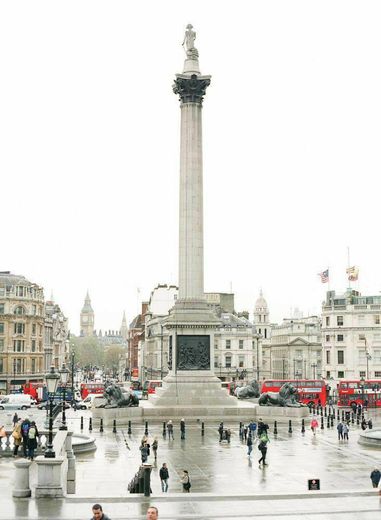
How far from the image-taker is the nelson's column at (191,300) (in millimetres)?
53344

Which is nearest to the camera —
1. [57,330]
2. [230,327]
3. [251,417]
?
[251,417]

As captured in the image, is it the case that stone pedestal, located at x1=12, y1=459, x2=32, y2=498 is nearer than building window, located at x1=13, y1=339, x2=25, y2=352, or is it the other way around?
stone pedestal, located at x1=12, y1=459, x2=32, y2=498

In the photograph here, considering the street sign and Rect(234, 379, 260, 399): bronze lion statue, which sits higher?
Rect(234, 379, 260, 399): bronze lion statue

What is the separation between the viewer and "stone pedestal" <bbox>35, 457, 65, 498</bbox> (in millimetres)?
20641

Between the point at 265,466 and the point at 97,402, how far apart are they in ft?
92.6

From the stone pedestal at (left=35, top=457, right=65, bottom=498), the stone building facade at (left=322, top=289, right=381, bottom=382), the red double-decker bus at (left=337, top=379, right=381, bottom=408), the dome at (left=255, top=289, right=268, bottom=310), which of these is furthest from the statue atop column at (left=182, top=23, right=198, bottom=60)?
the dome at (left=255, top=289, right=268, bottom=310)

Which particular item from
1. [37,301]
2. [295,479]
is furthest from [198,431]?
[37,301]

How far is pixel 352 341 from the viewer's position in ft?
327

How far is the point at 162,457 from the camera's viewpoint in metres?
32.8

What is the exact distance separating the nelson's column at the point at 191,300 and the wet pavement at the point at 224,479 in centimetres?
773

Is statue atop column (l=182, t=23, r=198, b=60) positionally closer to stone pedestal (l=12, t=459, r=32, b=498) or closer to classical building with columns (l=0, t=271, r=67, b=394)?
stone pedestal (l=12, t=459, r=32, b=498)

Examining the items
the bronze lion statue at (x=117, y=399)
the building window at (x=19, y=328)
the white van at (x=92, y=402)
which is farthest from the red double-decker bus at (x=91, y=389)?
the bronze lion statue at (x=117, y=399)

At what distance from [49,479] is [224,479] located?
8.41 m

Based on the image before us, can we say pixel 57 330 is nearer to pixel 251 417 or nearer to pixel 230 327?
pixel 230 327
